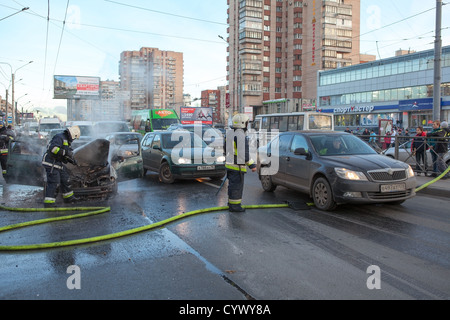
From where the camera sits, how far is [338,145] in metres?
7.72

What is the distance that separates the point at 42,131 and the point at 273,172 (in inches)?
1148

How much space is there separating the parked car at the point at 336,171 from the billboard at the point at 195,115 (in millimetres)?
29928

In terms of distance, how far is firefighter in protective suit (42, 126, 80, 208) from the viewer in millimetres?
7203

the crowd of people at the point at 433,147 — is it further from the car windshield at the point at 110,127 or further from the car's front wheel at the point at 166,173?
the car windshield at the point at 110,127

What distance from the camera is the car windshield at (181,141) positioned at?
439 inches

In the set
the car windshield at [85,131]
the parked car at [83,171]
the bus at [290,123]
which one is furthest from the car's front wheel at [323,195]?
the bus at [290,123]

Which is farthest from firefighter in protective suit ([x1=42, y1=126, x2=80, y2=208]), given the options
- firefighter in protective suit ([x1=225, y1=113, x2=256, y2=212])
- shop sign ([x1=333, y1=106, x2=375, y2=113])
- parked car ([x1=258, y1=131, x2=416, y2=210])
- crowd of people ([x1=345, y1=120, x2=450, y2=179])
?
shop sign ([x1=333, y1=106, x2=375, y2=113])

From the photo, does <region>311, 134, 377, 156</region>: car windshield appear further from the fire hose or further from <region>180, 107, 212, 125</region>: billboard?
<region>180, 107, 212, 125</region>: billboard

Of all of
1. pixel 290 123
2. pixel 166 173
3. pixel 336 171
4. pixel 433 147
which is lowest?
pixel 166 173

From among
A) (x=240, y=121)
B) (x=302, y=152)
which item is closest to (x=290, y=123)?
(x=302, y=152)

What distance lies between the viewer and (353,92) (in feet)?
176

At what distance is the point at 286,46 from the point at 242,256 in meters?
79.5

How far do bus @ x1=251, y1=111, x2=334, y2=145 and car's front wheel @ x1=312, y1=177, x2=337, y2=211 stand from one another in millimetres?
14049

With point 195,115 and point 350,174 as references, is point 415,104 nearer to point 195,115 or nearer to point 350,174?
point 195,115
